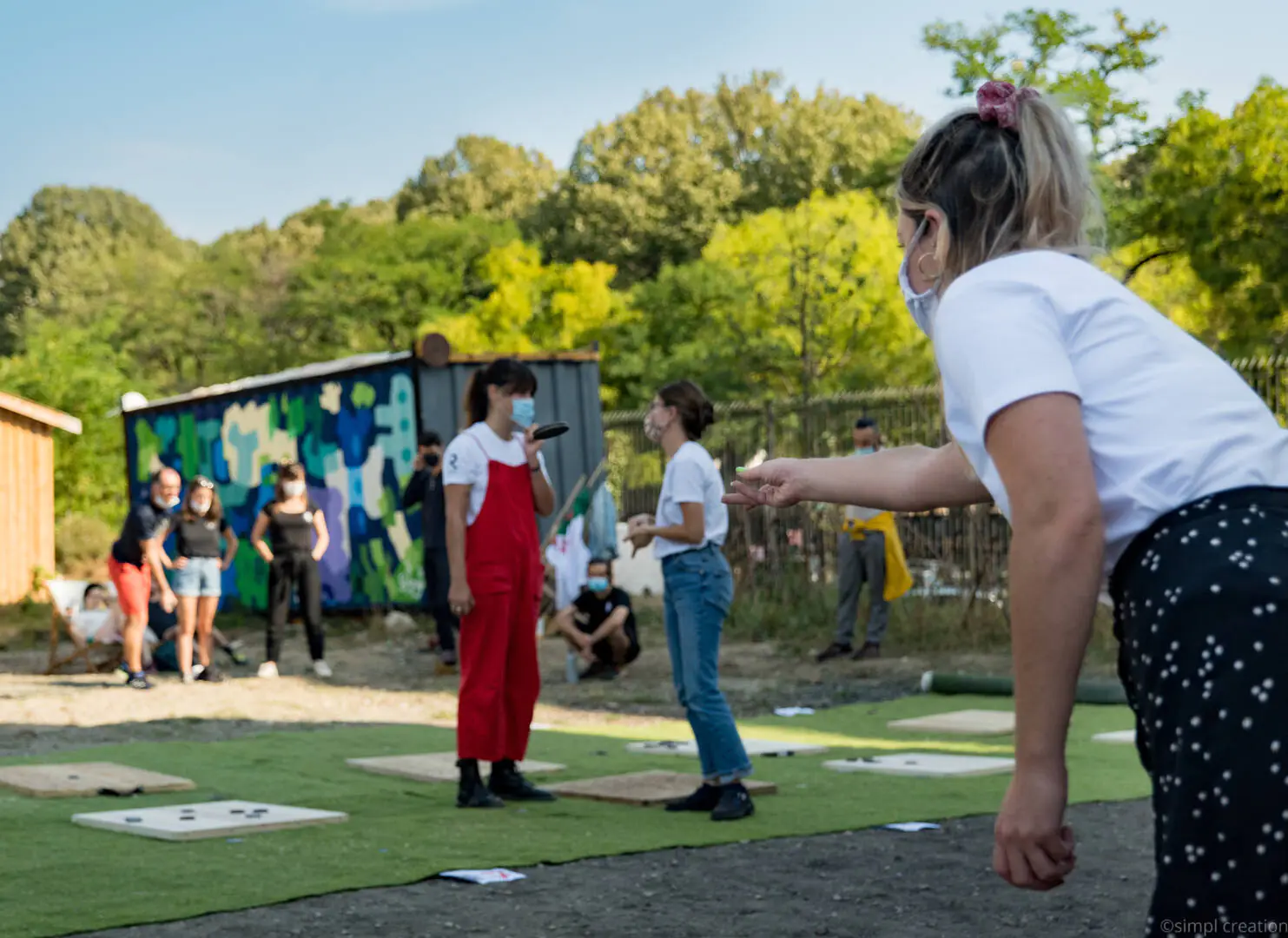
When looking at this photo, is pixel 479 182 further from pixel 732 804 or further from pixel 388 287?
pixel 732 804

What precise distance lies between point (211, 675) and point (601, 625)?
3.41 metres

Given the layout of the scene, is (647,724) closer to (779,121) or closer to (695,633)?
(695,633)

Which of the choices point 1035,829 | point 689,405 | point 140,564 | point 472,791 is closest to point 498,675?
point 472,791

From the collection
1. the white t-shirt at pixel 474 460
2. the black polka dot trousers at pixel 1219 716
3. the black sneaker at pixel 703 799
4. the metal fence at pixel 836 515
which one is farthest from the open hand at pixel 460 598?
the metal fence at pixel 836 515

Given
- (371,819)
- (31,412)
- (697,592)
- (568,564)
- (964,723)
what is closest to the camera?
(697,592)

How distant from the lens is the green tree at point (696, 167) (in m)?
52.7

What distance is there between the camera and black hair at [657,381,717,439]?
7711 mm

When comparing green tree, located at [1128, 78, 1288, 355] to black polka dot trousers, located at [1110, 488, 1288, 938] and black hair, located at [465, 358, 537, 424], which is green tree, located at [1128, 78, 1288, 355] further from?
black polka dot trousers, located at [1110, 488, 1288, 938]

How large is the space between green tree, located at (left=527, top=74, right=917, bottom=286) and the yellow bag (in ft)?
111

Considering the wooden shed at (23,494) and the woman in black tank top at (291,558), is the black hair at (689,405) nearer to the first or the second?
the woman in black tank top at (291,558)

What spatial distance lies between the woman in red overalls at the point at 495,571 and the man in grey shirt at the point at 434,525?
23.1 ft

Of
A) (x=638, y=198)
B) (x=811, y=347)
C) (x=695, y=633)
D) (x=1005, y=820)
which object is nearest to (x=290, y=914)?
(x=695, y=633)

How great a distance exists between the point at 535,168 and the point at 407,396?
5041 centimetres

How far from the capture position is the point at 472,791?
790 cm
